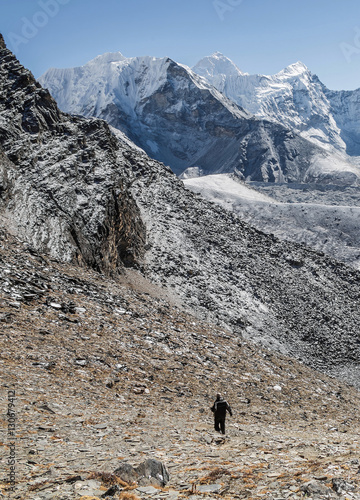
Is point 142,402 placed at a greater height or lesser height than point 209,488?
lesser

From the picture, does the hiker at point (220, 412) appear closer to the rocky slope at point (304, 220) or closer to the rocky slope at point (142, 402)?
the rocky slope at point (142, 402)

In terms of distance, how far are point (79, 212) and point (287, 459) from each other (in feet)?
76.3

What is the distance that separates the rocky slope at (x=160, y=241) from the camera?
2703cm

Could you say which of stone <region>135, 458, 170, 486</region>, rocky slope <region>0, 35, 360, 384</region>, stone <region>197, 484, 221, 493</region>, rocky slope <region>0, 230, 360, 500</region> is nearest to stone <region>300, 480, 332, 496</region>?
rocky slope <region>0, 230, 360, 500</region>

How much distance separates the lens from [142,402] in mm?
12492

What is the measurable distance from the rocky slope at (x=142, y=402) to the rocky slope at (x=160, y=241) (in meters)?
4.97

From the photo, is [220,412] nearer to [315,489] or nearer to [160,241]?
[315,489]

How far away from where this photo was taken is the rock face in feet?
81.3

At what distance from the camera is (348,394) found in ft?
71.3

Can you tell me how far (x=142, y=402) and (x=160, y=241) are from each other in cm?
2395

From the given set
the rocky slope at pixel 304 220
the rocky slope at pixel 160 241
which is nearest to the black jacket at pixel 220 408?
the rocky slope at pixel 160 241

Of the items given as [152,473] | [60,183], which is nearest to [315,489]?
[152,473]

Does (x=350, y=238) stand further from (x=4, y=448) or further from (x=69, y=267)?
(x=4, y=448)

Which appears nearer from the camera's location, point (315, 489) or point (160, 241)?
point (315, 489)
